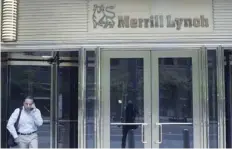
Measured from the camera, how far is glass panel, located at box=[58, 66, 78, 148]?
1223 cm

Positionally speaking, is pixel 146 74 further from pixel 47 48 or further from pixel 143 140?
pixel 47 48

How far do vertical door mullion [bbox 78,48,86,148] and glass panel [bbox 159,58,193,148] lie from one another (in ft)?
5.92

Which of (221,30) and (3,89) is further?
(3,89)

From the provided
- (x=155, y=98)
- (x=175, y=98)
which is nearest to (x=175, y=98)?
(x=175, y=98)

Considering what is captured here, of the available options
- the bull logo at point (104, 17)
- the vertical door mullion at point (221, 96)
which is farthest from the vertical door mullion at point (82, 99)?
the vertical door mullion at point (221, 96)

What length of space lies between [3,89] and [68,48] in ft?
6.31

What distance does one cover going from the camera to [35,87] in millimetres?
12383

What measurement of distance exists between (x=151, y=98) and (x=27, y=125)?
9.48ft

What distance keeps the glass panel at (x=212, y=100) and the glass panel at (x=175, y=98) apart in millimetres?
523

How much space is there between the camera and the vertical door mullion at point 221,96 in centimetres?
1147

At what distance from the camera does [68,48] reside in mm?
11438

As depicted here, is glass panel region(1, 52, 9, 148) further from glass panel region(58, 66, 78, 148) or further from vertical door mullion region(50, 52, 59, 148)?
glass panel region(58, 66, 78, 148)

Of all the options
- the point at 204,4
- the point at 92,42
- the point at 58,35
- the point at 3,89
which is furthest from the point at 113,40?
the point at 3,89

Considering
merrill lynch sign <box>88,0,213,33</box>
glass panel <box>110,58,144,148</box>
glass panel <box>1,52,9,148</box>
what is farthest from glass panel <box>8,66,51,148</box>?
merrill lynch sign <box>88,0,213,33</box>
